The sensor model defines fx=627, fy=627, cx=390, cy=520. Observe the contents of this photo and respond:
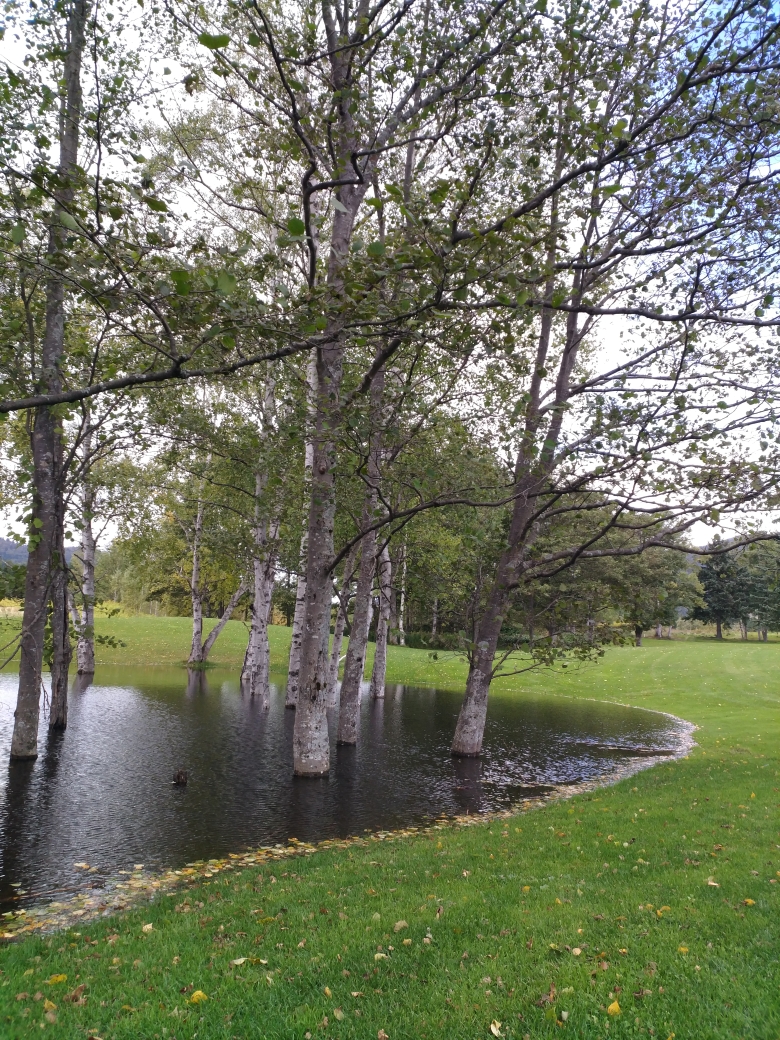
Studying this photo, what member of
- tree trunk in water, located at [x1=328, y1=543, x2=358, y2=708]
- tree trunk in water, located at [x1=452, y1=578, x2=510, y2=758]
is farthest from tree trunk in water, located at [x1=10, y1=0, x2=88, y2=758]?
tree trunk in water, located at [x1=452, y1=578, x2=510, y2=758]

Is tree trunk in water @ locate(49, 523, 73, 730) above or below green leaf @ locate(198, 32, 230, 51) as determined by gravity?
below

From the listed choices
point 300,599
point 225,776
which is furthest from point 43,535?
point 300,599

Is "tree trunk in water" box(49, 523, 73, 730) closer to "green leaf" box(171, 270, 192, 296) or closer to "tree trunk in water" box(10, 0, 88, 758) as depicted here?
"tree trunk in water" box(10, 0, 88, 758)

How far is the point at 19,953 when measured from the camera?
6.14 m

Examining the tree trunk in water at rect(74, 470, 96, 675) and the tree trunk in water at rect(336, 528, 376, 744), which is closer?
the tree trunk in water at rect(336, 528, 376, 744)

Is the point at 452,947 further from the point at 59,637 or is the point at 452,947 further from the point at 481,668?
the point at 59,637

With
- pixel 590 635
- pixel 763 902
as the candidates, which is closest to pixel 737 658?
pixel 590 635

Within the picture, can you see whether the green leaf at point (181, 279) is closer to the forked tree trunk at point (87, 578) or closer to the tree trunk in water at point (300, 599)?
the tree trunk in water at point (300, 599)

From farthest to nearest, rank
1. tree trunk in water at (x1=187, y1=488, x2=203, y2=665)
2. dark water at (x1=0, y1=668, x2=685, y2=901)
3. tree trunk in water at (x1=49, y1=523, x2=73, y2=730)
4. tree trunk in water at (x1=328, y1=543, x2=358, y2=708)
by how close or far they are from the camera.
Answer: tree trunk in water at (x1=187, y1=488, x2=203, y2=665) < tree trunk in water at (x1=328, y1=543, x2=358, y2=708) < tree trunk in water at (x1=49, y1=523, x2=73, y2=730) < dark water at (x1=0, y1=668, x2=685, y2=901)

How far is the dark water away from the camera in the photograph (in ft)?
36.2

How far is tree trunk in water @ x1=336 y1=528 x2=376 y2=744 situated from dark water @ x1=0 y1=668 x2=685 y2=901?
824 mm

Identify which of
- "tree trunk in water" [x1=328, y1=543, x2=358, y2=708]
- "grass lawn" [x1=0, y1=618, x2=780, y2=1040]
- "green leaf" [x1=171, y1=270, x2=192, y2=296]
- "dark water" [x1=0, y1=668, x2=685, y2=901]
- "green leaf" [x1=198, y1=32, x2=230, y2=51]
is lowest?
"dark water" [x1=0, y1=668, x2=685, y2=901]

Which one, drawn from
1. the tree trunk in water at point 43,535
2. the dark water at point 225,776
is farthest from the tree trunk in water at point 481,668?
the tree trunk in water at point 43,535

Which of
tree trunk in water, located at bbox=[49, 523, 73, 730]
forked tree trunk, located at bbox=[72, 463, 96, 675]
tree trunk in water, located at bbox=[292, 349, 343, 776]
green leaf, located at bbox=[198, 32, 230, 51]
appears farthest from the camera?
forked tree trunk, located at bbox=[72, 463, 96, 675]
